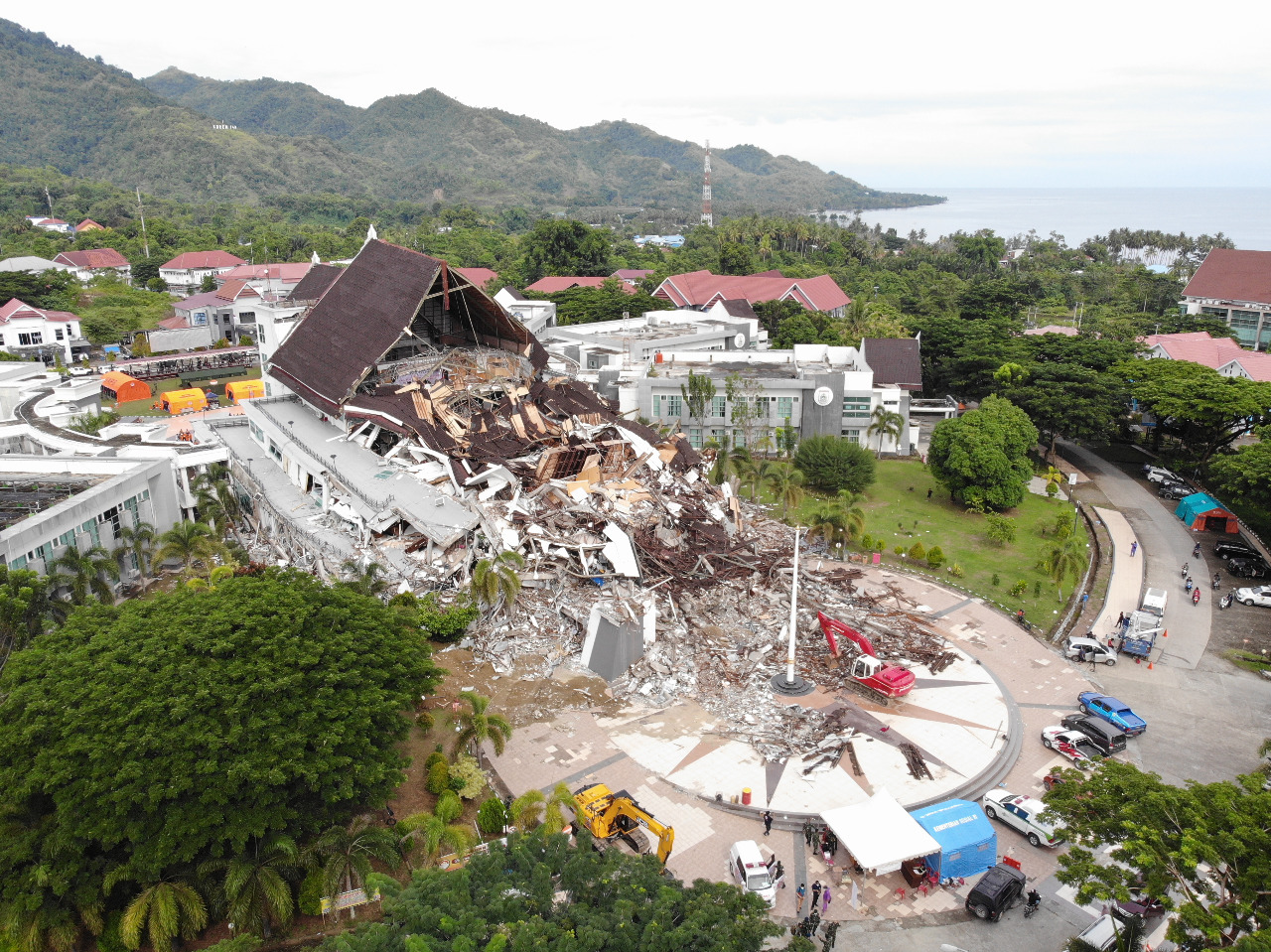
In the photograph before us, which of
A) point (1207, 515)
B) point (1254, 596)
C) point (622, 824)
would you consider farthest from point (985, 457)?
point (622, 824)

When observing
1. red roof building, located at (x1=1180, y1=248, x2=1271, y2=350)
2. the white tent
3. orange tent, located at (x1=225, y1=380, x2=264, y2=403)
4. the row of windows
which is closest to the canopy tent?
the white tent

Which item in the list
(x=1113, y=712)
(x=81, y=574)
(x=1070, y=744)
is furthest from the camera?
(x=81, y=574)

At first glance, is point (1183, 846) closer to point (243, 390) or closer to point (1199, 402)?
point (1199, 402)

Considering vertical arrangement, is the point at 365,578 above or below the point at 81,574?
above

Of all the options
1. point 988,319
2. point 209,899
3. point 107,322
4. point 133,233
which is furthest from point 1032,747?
point 133,233

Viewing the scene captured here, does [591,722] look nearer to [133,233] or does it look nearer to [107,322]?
[107,322]

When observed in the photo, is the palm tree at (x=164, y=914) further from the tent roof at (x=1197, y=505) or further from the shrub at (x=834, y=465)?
the tent roof at (x=1197, y=505)

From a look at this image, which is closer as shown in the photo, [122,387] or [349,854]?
[349,854]
